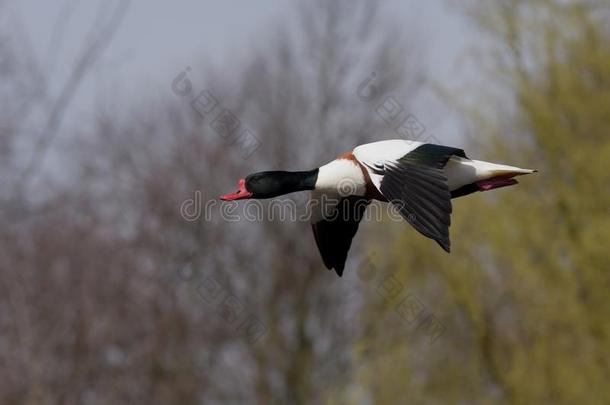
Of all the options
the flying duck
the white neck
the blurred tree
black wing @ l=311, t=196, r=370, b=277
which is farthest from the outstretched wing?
the blurred tree

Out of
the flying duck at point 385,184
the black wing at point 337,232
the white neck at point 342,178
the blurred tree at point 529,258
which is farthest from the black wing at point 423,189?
the blurred tree at point 529,258

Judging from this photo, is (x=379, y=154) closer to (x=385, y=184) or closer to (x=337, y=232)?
(x=385, y=184)

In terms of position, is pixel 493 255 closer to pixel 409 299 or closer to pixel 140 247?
pixel 409 299

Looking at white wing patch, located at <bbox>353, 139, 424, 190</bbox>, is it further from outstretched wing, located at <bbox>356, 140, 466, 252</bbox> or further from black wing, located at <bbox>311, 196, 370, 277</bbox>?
black wing, located at <bbox>311, 196, 370, 277</bbox>

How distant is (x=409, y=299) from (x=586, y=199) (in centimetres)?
246

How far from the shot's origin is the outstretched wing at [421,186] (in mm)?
5809

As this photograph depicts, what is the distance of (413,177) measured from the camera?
609 centimetres

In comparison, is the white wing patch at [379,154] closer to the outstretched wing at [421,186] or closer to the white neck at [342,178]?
the outstretched wing at [421,186]

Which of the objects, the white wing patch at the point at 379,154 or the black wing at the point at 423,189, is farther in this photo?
the white wing patch at the point at 379,154

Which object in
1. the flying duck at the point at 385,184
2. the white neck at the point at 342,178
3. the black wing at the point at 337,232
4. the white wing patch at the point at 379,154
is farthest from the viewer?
the black wing at the point at 337,232

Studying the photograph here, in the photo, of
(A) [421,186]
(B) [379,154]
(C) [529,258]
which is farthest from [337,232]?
(C) [529,258]

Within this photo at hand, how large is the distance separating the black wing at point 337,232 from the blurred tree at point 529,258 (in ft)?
18.0

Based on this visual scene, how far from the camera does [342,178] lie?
6.62 m

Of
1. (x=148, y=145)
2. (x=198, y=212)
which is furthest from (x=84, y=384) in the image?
(x=148, y=145)
